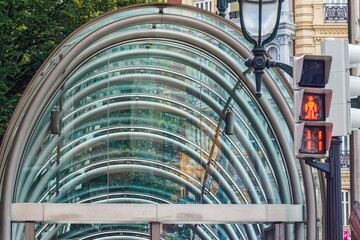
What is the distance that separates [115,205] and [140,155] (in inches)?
59.9

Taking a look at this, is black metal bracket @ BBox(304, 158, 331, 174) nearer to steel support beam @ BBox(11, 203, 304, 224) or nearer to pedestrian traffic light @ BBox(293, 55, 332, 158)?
pedestrian traffic light @ BBox(293, 55, 332, 158)

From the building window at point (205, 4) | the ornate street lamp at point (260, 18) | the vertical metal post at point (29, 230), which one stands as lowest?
the vertical metal post at point (29, 230)

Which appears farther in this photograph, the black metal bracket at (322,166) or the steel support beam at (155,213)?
the steel support beam at (155,213)

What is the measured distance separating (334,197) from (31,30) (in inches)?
711

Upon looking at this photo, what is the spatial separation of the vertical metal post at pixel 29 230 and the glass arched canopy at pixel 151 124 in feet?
0.63

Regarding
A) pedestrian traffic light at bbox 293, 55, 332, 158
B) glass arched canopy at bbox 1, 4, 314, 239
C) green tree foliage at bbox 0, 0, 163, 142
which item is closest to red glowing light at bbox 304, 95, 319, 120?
pedestrian traffic light at bbox 293, 55, 332, 158

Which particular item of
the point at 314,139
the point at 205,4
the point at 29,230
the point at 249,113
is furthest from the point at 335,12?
the point at 314,139

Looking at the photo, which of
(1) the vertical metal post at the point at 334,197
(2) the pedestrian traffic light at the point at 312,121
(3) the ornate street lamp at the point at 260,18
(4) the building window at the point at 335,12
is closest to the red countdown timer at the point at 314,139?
(2) the pedestrian traffic light at the point at 312,121

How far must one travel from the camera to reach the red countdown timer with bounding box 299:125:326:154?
1222cm

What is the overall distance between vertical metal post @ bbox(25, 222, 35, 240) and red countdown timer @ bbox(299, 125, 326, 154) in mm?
5754

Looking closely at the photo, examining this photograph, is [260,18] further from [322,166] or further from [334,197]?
[334,197]

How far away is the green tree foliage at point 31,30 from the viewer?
29047mm

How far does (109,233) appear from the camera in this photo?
2097cm

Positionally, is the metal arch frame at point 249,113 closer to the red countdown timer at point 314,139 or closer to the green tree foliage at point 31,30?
the red countdown timer at point 314,139
